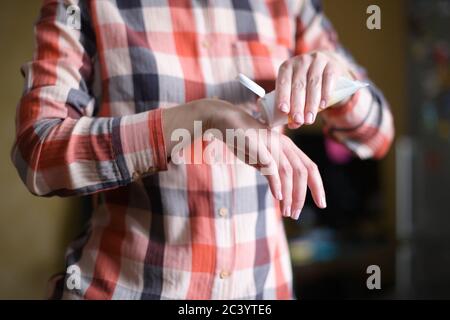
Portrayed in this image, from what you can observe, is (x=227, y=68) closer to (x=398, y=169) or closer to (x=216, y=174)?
(x=216, y=174)

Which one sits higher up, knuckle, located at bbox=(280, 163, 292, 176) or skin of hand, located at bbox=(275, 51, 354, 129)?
skin of hand, located at bbox=(275, 51, 354, 129)

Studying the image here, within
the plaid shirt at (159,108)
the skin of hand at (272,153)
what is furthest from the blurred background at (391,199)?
the skin of hand at (272,153)

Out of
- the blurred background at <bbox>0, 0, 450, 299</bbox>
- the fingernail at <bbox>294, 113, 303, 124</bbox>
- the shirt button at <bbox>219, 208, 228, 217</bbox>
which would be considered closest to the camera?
the fingernail at <bbox>294, 113, 303, 124</bbox>

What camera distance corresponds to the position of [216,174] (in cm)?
54

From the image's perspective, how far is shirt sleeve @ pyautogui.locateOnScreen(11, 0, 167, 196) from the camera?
0.46 m

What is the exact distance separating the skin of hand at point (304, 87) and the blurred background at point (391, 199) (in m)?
1.31

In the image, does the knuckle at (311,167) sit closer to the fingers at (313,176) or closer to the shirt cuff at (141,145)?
the fingers at (313,176)

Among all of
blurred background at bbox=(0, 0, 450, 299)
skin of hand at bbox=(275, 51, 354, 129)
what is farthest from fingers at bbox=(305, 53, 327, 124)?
blurred background at bbox=(0, 0, 450, 299)

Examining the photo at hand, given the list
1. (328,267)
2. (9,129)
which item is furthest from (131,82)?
(328,267)

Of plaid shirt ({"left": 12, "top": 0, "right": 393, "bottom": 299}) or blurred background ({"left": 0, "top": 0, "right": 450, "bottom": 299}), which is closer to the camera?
plaid shirt ({"left": 12, "top": 0, "right": 393, "bottom": 299})

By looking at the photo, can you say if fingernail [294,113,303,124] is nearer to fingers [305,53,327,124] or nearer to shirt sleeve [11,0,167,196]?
fingers [305,53,327,124]

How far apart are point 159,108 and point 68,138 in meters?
0.10

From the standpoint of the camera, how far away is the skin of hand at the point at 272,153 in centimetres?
42

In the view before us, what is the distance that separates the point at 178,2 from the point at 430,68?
2.23 metres
